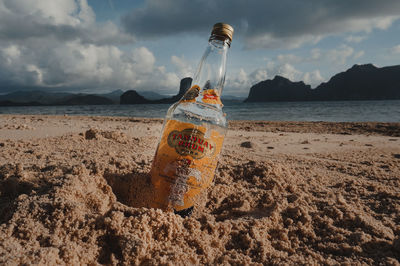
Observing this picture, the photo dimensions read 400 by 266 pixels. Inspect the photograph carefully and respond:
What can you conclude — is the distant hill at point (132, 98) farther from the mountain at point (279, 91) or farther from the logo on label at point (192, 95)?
the logo on label at point (192, 95)

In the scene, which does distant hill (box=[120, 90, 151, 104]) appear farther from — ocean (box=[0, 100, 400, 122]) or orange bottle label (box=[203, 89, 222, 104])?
orange bottle label (box=[203, 89, 222, 104])

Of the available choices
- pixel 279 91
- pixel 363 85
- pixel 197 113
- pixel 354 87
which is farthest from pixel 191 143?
pixel 279 91

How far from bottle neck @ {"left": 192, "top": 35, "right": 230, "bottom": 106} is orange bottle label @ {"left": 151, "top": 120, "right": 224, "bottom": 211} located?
0.42 metres

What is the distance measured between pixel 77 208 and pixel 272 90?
3958 inches

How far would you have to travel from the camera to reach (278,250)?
3.63 ft

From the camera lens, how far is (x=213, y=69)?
1.90m

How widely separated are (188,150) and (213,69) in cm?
78

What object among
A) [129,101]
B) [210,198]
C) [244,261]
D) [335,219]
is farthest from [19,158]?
[129,101]

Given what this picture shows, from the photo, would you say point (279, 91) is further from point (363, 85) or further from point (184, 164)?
point (184, 164)

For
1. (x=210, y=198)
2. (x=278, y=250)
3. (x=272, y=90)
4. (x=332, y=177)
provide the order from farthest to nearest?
(x=272, y=90), (x=332, y=177), (x=210, y=198), (x=278, y=250)

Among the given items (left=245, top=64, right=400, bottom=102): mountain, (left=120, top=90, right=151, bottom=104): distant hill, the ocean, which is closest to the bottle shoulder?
the ocean

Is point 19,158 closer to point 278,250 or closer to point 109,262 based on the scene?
point 109,262

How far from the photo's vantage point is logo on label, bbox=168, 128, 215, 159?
146 cm

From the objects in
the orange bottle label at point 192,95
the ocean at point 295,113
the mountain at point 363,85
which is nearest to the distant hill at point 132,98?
the ocean at point 295,113
